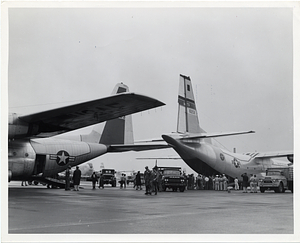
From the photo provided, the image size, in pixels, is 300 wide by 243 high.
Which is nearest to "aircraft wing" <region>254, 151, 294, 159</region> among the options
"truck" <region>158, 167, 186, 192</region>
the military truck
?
"truck" <region>158, 167, 186, 192</region>

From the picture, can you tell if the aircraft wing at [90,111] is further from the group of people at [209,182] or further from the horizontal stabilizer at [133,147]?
the group of people at [209,182]

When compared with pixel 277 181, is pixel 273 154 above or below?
above

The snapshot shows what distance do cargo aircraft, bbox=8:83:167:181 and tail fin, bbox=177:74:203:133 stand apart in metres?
4.82

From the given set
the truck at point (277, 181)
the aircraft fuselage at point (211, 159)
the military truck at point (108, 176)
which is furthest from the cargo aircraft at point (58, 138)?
the military truck at point (108, 176)

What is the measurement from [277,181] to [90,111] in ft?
42.8

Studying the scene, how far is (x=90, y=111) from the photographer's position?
14766mm

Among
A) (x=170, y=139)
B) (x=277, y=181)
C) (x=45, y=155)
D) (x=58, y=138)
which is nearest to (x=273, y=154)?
(x=277, y=181)

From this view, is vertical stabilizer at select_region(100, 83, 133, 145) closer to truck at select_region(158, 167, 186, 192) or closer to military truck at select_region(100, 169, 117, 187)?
truck at select_region(158, 167, 186, 192)

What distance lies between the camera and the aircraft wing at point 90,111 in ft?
43.4

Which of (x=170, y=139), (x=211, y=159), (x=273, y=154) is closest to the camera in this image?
(x=170, y=139)

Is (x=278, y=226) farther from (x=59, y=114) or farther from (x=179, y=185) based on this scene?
(x=179, y=185)

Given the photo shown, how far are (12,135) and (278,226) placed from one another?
11.1 m

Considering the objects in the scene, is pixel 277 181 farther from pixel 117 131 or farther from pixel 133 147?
pixel 117 131
